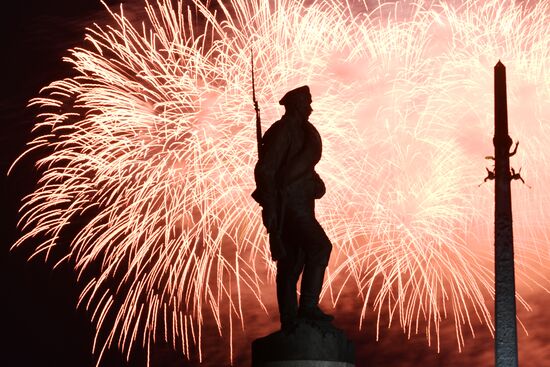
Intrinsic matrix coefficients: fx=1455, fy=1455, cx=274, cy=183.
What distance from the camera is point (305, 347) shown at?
17375 mm

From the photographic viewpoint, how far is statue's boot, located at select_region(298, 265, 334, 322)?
17.8m

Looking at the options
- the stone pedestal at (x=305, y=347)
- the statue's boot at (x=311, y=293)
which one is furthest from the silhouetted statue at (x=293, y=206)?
the stone pedestal at (x=305, y=347)

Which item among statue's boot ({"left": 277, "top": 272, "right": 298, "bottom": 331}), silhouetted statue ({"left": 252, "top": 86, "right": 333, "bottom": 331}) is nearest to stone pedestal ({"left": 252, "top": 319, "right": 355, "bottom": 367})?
silhouetted statue ({"left": 252, "top": 86, "right": 333, "bottom": 331})

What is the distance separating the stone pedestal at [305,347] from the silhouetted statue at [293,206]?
20cm

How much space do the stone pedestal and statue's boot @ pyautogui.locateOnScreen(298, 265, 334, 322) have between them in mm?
264

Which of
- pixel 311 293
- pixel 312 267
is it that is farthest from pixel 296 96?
pixel 311 293

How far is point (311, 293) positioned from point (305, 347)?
2.62ft

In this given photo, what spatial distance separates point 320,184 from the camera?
18219mm

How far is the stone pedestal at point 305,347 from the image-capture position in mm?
17328

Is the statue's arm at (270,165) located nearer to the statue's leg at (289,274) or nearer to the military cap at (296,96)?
the military cap at (296,96)

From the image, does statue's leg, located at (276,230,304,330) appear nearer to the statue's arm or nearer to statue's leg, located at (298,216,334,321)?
statue's leg, located at (298,216,334,321)

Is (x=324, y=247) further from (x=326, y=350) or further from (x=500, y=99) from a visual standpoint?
(x=500, y=99)

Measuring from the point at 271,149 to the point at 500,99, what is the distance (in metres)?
10.8

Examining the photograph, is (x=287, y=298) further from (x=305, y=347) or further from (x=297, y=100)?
(x=297, y=100)
